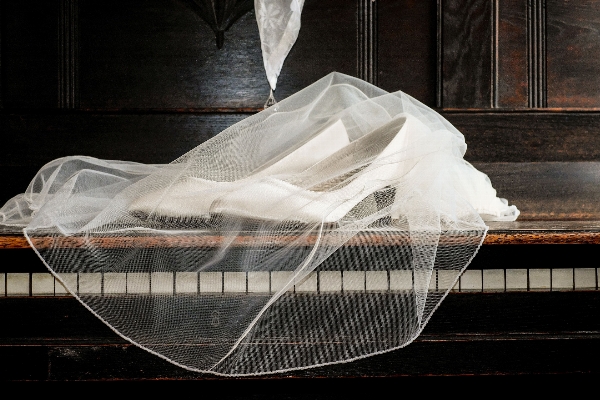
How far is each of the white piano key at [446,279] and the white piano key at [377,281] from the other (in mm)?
137

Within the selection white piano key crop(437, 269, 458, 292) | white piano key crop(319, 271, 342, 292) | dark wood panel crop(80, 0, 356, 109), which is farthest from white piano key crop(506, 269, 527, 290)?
dark wood panel crop(80, 0, 356, 109)

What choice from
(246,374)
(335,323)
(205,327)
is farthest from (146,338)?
(335,323)

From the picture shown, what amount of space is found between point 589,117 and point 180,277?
228cm

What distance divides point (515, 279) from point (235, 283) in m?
1.03

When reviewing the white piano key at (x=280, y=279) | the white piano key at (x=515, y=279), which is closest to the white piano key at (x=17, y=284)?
the white piano key at (x=280, y=279)

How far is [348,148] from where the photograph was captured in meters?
1.85

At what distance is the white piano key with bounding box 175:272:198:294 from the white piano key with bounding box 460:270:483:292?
0.94 meters

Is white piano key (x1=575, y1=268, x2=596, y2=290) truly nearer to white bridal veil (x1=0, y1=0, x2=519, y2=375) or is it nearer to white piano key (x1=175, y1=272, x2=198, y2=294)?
white bridal veil (x1=0, y1=0, x2=519, y2=375)

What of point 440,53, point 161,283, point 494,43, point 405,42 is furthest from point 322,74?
point 161,283

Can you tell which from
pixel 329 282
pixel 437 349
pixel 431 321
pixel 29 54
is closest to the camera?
pixel 329 282

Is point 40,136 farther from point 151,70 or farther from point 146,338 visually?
point 146,338

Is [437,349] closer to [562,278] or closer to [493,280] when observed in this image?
[493,280]

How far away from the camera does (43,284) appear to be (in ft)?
6.66

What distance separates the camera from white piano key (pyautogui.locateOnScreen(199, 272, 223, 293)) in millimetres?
1578
